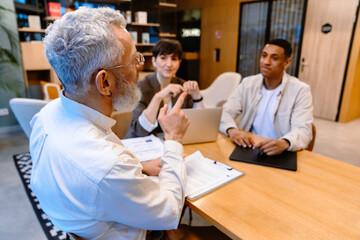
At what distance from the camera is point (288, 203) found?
3.24 feet

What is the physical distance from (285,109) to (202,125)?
80 centimetres

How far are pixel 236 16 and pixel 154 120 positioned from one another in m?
5.49

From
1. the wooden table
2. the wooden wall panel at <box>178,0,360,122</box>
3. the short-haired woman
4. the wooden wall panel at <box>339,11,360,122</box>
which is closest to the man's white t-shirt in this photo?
the short-haired woman

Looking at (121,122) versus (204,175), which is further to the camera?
(121,122)

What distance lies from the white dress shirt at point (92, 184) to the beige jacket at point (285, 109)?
1.05 meters

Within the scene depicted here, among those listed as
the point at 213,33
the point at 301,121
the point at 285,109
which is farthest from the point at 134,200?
the point at 213,33

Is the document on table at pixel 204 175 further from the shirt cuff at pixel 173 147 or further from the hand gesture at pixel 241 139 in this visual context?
the hand gesture at pixel 241 139

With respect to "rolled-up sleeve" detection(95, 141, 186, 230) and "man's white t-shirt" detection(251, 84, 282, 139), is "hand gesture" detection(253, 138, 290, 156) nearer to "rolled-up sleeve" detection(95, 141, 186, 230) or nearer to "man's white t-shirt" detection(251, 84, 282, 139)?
"man's white t-shirt" detection(251, 84, 282, 139)

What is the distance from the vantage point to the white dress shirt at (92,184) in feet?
2.23

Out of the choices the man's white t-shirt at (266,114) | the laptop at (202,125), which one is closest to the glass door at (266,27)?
the man's white t-shirt at (266,114)

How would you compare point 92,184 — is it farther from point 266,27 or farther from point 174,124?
point 266,27

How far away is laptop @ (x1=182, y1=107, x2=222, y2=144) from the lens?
5.06 feet

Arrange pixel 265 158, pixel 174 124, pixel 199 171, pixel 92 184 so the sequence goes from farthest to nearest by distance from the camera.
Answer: pixel 265 158 < pixel 199 171 < pixel 174 124 < pixel 92 184

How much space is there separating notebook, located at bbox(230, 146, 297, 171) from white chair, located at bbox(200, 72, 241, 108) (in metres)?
2.45
